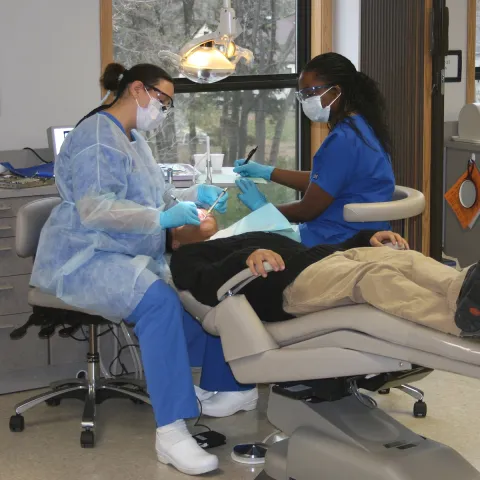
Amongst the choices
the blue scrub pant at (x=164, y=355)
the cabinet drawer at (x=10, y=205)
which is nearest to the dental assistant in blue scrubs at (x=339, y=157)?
the blue scrub pant at (x=164, y=355)

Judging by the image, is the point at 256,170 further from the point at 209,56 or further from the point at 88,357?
the point at 88,357

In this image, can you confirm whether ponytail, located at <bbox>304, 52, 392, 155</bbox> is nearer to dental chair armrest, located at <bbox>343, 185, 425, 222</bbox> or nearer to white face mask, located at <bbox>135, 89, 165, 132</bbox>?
dental chair armrest, located at <bbox>343, 185, 425, 222</bbox>

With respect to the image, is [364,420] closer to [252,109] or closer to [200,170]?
[200,170]

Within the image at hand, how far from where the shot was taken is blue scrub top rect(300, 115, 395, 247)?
2904mm

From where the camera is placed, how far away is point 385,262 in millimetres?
2105

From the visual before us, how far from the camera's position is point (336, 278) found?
2158 millimetres

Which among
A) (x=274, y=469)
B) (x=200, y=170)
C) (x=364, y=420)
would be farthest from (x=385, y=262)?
(x=200, y=170)

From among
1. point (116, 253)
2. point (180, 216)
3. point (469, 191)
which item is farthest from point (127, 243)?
point (469, 191)

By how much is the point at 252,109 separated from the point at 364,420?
8.01ft

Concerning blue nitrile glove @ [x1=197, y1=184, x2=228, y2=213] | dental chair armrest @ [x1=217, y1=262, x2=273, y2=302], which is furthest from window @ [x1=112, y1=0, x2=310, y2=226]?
dental chair armrest @ [x1=217, y1=262, x2=273, y2=302]

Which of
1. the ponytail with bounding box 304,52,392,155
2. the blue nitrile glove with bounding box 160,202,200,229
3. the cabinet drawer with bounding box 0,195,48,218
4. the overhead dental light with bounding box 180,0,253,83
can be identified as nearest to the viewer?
the blue nitrile glove with bounding box 160,202,200,229

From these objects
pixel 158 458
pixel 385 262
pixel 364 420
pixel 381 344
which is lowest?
pixel 158 458

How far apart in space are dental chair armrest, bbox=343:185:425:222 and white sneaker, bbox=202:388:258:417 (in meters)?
0.74

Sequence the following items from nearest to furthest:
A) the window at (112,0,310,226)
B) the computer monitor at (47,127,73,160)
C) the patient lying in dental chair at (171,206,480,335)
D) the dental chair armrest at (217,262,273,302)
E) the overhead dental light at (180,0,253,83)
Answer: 1. the patient lying in dental chair at (171,206,480,335)
2. the dental chair armrest at (217,262,273,302)
3. the overhead dental light at (180,0,253,83)
4. the computer monitor at (47,127,73,160)
5. the window at (112,0,310,226)
